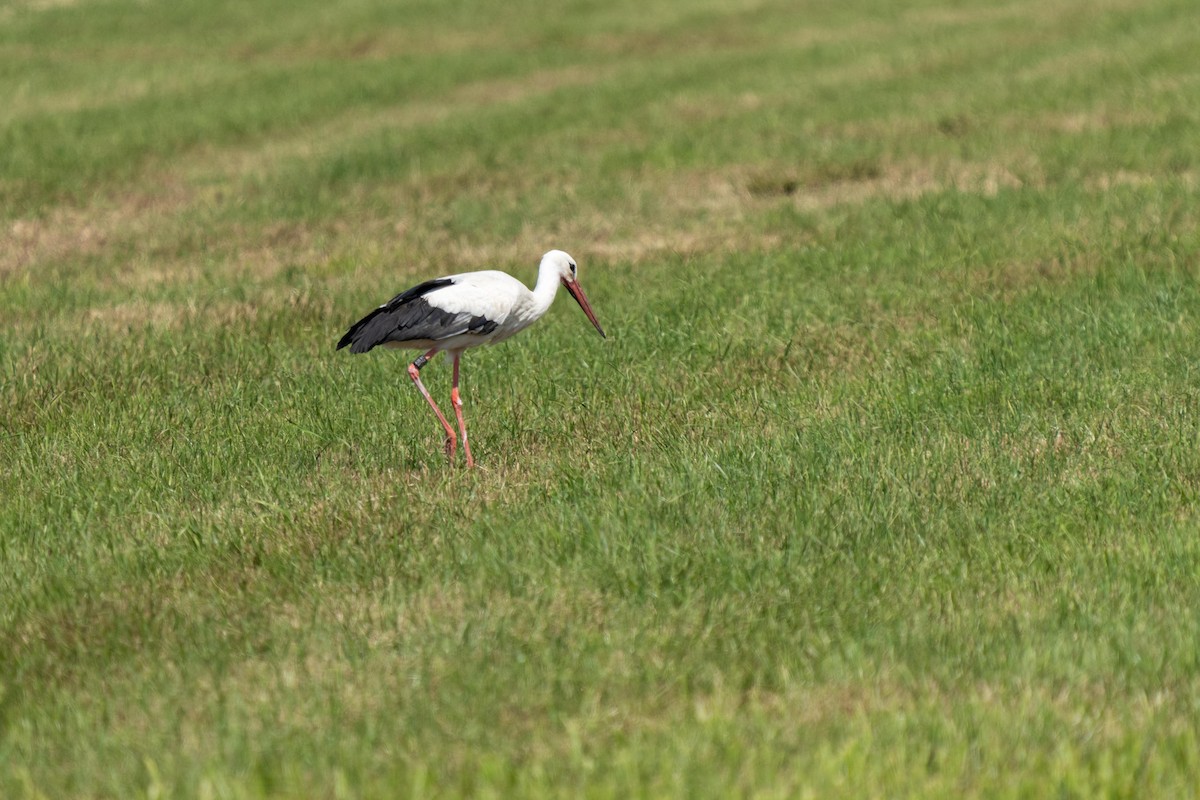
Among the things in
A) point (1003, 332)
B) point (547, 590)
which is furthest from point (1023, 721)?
point (1003, 332)

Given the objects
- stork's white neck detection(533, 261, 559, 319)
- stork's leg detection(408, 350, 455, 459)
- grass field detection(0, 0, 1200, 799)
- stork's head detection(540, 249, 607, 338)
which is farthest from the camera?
stork's head detection(540, 249, 607, 338)

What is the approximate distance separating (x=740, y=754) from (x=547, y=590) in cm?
138

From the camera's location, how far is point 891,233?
502 inches

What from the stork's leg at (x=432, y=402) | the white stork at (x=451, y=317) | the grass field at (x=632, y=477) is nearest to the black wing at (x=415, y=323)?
the white stork at (x=451, y=317)

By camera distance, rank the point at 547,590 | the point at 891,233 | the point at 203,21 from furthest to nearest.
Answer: the point at 203,21 → the point at 891,233 → the point at 547,590

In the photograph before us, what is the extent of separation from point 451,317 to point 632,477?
5.56ft

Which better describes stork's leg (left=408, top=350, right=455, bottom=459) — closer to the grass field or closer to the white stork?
the white stork

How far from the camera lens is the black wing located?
7930 millimetres

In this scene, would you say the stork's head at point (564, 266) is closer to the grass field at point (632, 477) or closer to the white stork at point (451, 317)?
the white stork at point (451, 317)

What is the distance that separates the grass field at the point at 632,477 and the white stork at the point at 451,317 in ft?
1.62

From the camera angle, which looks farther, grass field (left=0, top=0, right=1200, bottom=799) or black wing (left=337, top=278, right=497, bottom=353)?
black wing (left=337, top=278, right=497, bottom=353)

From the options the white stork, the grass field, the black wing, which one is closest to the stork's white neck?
the white stork

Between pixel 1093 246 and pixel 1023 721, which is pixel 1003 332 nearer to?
pixel 1093 246

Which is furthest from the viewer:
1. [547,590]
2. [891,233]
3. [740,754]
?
[891,233]
